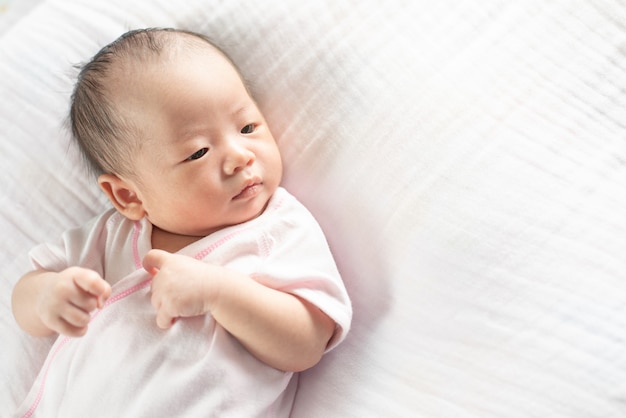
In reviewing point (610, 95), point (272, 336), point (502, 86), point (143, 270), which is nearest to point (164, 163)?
point (143, 270)

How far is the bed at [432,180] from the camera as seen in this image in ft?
3.18

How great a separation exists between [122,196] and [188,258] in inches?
7.5

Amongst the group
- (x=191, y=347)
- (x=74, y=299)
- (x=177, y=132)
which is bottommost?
(x=191, y=347)

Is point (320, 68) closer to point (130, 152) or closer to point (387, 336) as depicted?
point (130, 152)

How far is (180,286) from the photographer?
99cm

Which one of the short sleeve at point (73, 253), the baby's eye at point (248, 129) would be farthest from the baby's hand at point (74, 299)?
the baby's eye at point (248, 129)

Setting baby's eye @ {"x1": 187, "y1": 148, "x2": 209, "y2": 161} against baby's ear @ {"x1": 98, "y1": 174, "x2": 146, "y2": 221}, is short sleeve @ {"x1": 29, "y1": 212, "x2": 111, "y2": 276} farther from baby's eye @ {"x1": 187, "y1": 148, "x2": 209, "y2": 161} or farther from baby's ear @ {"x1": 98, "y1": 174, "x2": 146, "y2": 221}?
baby's eye @ {"x1": 187, "y1": 148, "x2": 209, "y2": 161}

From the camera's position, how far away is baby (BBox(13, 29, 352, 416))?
1.00m

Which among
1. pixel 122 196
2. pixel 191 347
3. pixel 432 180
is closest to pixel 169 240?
pixel 122 196

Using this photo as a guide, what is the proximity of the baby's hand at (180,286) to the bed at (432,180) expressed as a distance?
9.1 inches

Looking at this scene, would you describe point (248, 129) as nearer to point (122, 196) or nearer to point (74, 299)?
point (122, 196)

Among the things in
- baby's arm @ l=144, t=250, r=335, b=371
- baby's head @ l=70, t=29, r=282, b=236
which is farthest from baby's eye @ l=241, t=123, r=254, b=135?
baby's arm @ l=144, t=250, r=335, b=371

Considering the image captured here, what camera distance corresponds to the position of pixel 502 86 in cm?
112

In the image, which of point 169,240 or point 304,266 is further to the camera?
point 169,240
